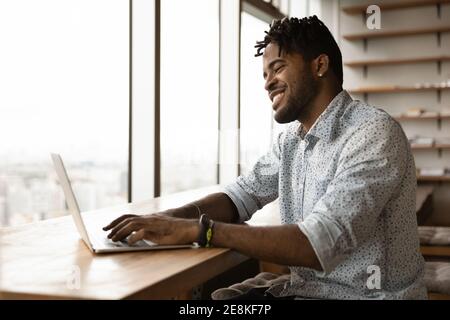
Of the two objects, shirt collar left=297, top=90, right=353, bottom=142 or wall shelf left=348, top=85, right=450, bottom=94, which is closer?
shirt collar left=297, top=90, right=353, bottom=142

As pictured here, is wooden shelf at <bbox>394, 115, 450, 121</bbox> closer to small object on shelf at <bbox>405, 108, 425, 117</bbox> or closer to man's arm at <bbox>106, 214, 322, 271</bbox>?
small object on shelf at <bbox>405, 108, 425, 117</bbox>

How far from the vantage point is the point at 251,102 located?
5391 millimetres

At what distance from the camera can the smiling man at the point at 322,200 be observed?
1.33 m

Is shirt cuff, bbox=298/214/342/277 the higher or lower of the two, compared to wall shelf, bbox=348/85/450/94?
lower

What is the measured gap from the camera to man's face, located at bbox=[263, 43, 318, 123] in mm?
1691

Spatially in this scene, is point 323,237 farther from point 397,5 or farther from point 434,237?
point 397,5

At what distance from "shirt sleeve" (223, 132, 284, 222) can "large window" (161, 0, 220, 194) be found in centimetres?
174

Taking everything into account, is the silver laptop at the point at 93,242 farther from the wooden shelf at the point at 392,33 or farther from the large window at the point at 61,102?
the wooden shelf at the point at 392,33

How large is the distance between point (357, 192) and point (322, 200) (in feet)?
0.28

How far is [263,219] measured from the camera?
2.24 metres

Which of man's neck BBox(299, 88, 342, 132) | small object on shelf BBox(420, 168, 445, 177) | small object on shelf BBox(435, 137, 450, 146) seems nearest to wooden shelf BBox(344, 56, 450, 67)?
small object on shelf BBox(435, 137, 450, 146)

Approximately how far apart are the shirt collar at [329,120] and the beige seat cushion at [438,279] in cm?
100

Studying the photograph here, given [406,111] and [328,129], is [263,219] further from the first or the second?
[406,111]

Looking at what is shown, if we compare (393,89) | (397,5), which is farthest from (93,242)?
(397,5)
